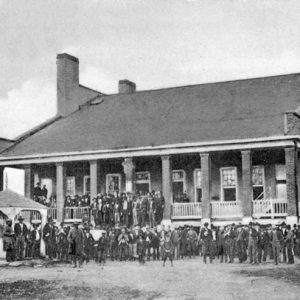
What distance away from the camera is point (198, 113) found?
31.6 metres

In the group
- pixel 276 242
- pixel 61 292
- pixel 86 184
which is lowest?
pixel 61 292

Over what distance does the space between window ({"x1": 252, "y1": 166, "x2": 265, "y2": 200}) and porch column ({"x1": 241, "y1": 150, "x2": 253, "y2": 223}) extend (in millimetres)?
2131

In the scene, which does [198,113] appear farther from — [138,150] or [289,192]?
[289,192]

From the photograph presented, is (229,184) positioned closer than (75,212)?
Yes

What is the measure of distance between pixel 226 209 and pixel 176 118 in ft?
19.4

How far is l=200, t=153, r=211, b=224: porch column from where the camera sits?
1110 inches

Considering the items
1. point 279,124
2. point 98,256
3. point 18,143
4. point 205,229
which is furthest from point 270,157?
point 18,143

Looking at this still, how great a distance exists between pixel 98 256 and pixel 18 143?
1238 centimetres

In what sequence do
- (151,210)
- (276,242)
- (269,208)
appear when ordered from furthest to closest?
(151,210) < (269,208) < (276,242)

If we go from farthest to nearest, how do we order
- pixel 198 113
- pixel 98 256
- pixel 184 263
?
pixel 198 113
pixel 98 256
pixel 184 263

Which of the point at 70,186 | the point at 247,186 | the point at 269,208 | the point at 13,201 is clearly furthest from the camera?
the point at 70,186

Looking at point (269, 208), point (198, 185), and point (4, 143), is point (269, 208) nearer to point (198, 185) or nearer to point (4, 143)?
point (198, 185)

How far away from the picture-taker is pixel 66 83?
37.8 m

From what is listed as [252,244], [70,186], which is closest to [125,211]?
[70,186]
